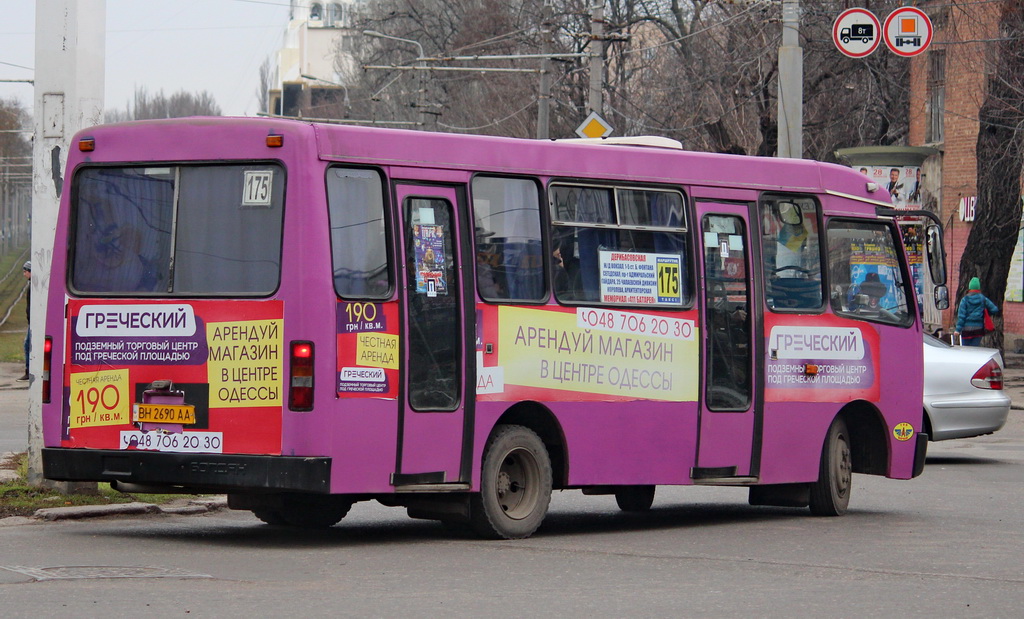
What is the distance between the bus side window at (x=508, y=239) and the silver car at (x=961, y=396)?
7614mm

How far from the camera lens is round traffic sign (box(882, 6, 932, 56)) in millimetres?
24516

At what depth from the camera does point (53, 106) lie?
12.5 metres

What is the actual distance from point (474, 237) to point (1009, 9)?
20569 mm

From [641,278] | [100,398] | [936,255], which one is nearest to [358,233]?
[100,398]

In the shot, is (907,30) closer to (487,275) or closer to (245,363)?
(487,275)

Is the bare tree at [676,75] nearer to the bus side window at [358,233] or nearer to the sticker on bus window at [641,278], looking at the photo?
the sticker on bus window at [641,278]

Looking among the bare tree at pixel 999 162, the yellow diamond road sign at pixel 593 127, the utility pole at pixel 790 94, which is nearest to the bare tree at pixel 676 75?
the bare tree at pixel 999 162

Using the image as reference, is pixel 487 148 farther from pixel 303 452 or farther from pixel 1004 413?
pixel 1004 413

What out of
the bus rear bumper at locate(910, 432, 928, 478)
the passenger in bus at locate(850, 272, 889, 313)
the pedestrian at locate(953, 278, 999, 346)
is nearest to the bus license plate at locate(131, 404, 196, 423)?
the passenger in bus at locate(850, 272, 889, 313)

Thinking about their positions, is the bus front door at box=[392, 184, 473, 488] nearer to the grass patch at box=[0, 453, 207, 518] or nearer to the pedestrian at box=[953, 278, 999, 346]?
the grass patch at box=[0, 453, 207, 518]

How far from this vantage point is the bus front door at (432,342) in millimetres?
10305

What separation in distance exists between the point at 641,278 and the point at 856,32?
13562 millimetres

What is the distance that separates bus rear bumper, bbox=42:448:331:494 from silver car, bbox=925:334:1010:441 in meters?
Answer: 9.42

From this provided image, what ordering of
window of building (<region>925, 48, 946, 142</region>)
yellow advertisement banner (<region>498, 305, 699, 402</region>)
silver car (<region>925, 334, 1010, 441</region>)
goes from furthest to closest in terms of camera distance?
window of building (<region>925, 48, 946, 142</region>)
silver car (<region>925, 334, 1010, 441</region>)
yellow advertisement banner (<region>498, 305, 699, 402</region>)
